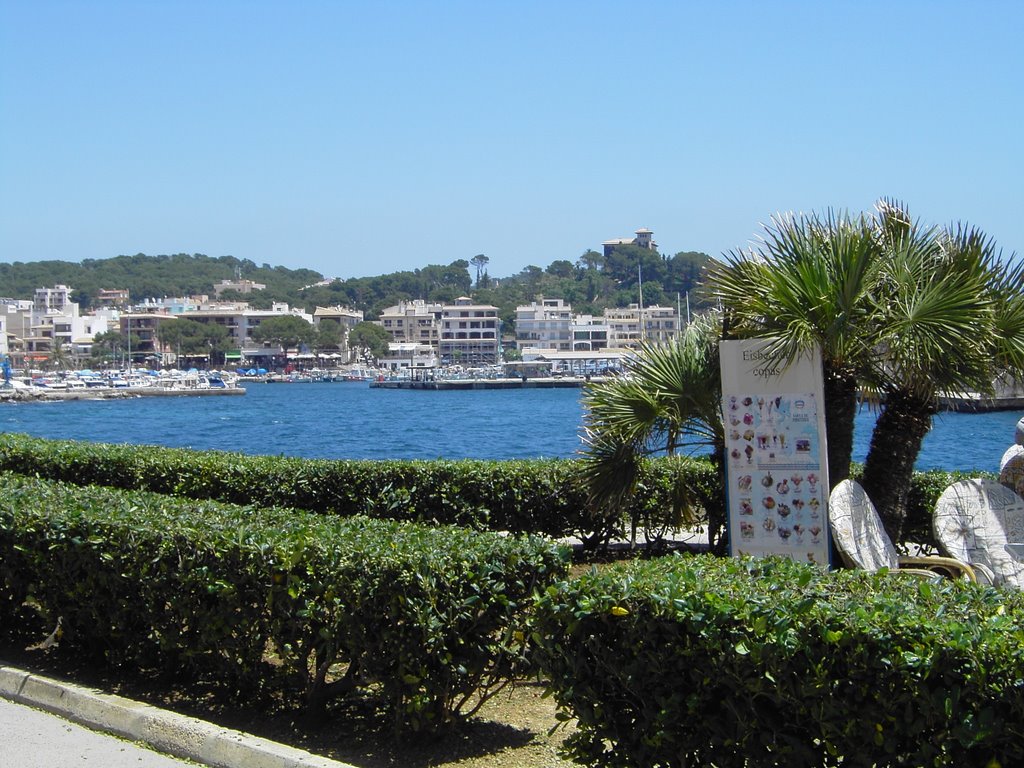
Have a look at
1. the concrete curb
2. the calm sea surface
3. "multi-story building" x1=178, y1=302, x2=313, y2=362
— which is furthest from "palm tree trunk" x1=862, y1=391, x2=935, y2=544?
"multi-story building" x1=178, y1=302, x2=313, y2=362

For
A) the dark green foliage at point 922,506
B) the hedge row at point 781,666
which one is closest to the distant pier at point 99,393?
the dark green foliage at point 922,506

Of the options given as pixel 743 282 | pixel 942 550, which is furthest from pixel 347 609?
pixel 942 550

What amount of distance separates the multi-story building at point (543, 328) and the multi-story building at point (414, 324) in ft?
46.9

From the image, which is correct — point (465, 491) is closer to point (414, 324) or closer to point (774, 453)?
point (774, 453)

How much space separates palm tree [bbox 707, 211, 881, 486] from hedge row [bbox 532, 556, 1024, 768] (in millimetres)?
3002

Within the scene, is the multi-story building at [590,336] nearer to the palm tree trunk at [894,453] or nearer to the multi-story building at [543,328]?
the multi-story building at [543,328]

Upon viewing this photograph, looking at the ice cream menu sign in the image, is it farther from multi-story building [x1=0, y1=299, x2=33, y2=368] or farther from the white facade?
multi-story building [x1=0, y1=299, x2=33, y2=368]

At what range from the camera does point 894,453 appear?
7.95 m

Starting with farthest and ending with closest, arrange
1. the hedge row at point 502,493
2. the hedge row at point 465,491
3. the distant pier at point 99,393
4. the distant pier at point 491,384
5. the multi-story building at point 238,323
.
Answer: the multi-story building at point 238,323
the distant pier at point 491,384
the distant pier at point 99,393
the hedge row at point 465,491
the hedge row at point 502,493

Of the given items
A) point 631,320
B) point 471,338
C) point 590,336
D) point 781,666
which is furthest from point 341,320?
point 781,666

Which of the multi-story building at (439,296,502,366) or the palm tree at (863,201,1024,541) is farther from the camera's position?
the multi-story building at (439,296,502,366)

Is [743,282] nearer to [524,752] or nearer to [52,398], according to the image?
[524,752]

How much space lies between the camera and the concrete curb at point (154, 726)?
5062mm

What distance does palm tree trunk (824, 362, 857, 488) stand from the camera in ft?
26.0
